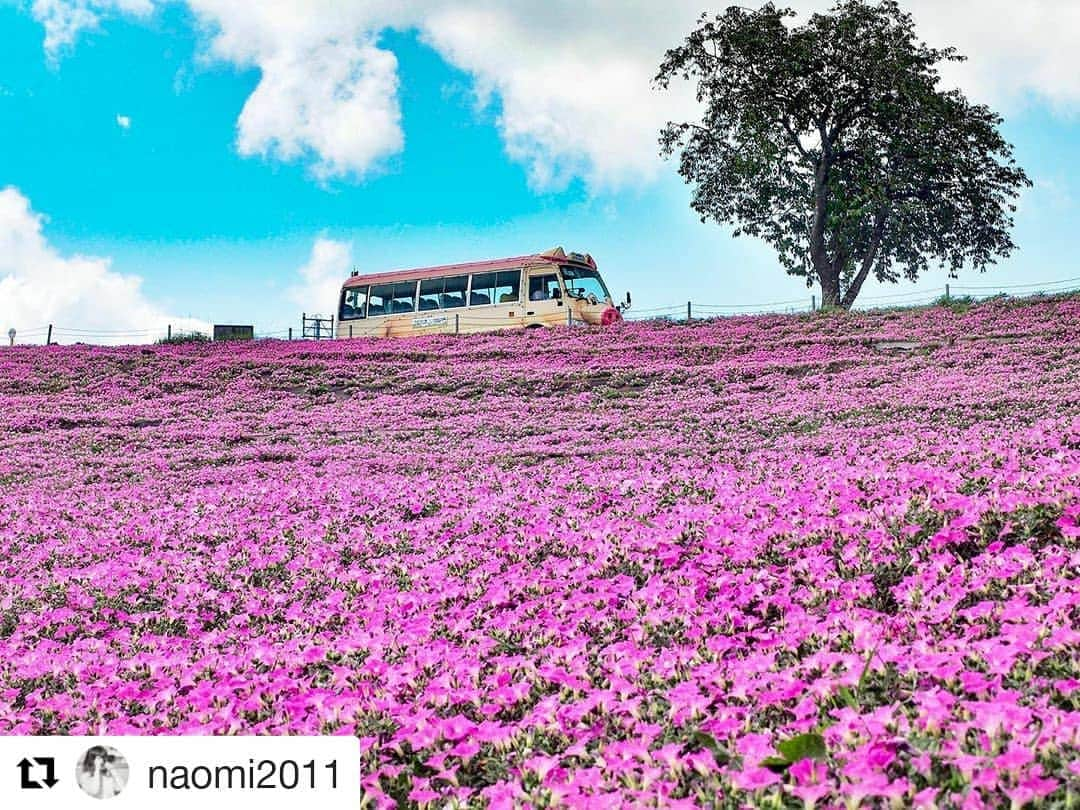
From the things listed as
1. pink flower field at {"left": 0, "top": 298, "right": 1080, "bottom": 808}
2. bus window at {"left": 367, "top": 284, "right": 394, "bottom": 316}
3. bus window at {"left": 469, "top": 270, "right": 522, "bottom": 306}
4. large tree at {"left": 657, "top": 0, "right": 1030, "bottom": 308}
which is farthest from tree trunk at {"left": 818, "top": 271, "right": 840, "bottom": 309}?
pink flower field at {"left": 0, "top": 298, "right": 1080, "bottom": 808}

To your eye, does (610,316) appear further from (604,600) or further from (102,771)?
(102,771)

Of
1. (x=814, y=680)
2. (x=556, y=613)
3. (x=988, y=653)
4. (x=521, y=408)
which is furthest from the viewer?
(x=521, y=408)

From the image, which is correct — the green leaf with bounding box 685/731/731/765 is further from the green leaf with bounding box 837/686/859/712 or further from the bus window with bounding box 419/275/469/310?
the bus window with bounding box 419/275/469/310

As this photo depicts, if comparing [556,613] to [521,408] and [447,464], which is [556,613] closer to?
[447,464]

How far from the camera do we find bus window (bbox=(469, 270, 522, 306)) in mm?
38844

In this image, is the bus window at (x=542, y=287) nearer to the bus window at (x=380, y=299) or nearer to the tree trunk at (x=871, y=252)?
the bus window at (x=380, y=299)

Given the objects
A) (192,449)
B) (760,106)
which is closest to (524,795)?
(192,449)

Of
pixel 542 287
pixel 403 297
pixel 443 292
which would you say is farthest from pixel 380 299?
pixel 542 287

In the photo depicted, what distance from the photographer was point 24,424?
21.9 m

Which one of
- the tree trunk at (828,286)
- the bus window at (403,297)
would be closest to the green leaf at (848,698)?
the bus window at (403,297)

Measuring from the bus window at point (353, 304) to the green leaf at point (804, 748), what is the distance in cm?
3981

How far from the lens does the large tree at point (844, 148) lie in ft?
129

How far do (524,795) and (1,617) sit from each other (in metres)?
6.89

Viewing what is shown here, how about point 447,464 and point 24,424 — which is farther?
point 24,424
